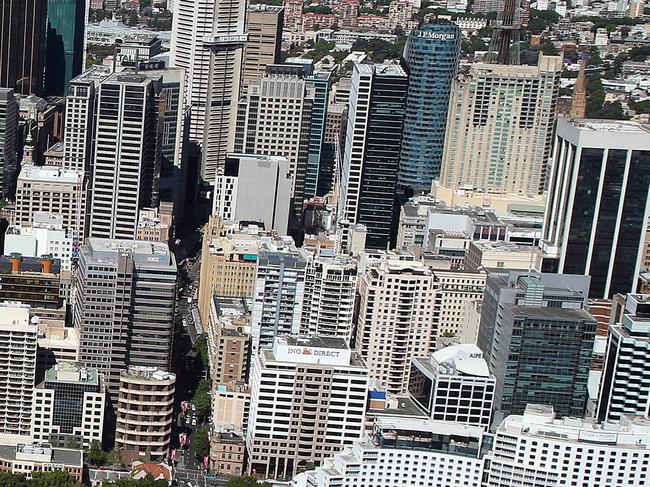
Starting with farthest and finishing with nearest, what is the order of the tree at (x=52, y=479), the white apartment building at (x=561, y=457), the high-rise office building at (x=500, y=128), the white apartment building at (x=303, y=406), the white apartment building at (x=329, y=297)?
the high-rise office building at (x=500, y=128) → the white apartment building at (x=329, y=297) → the white apartment building at (x=303, y=406) → the tree at (x=52, y=479) → the white apartment building at (x=561, y=457)

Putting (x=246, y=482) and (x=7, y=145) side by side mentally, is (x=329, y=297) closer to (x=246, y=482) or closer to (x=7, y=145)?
(x=246, y=482)

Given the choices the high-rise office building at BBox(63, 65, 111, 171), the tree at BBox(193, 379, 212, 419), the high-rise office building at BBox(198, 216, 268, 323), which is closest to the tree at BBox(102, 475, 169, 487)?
the tree at BBox(193, 379, 212, 419)

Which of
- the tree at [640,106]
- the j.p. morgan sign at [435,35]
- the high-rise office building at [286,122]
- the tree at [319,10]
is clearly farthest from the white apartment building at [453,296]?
the tree at [319,10]

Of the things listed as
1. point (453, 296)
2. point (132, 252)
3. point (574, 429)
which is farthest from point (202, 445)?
point (574, 429)

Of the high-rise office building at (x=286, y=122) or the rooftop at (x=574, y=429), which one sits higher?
the high-rise office building at (x=286, y=122)

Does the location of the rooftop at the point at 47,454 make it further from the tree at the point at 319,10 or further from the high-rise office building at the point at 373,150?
the tree at the point at 319,10
